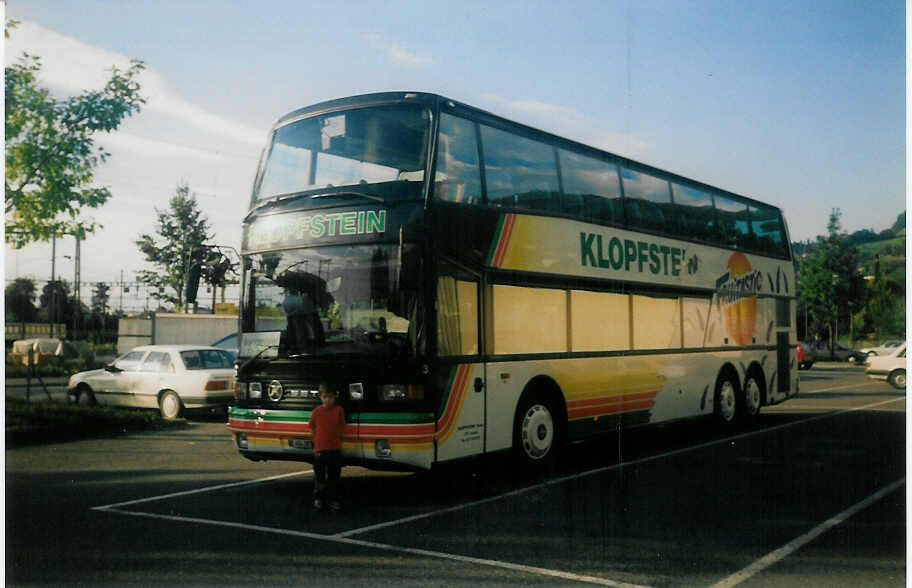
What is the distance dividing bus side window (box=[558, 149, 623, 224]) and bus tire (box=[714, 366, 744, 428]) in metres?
4.23

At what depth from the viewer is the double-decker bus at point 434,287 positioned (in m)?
8.12

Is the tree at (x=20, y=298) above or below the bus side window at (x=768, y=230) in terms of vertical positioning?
below

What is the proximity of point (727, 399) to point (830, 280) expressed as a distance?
8.36 ft

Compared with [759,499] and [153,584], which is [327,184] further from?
[759,499]

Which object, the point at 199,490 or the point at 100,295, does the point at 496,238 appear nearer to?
the point at 199,490

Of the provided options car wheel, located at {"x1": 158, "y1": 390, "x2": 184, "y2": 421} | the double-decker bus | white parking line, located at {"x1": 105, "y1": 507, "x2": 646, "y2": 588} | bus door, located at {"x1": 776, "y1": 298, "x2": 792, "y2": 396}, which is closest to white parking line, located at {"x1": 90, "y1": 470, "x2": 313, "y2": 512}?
white parking line, located at {"x1": 105, "y1": 507, "x2": 646, "y2": 588}

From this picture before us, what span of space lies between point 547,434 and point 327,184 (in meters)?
3.80

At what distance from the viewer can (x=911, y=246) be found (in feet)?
25.3

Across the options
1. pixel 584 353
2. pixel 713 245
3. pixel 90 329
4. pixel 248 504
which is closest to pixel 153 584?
pixel 248 504

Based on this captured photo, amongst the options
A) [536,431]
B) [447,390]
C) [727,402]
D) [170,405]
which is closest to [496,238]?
[447,390]

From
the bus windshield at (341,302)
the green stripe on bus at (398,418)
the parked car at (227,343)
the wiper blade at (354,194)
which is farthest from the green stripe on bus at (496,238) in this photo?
the parked car at (227,343)

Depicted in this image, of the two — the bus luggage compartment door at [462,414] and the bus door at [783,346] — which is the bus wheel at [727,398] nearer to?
the bus door at [783,346]

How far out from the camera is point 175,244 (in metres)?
9.84

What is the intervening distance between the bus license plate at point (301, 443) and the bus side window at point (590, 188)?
425cm
